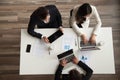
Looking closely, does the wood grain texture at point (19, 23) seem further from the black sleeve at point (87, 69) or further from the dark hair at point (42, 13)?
the dark hair at point (42, 13)

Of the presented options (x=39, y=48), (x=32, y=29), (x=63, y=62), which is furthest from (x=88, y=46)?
(x=32, y=29)

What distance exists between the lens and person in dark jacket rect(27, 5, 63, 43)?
95.0 inches

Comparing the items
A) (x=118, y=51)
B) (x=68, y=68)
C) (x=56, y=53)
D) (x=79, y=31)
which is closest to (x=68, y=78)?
(x=68, y=68)

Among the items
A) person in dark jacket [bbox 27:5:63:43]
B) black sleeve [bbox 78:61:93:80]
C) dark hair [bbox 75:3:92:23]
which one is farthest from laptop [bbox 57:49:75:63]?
dark hair [bbox 75:3:92:23]

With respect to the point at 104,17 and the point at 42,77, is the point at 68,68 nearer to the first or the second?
the point at 42,77

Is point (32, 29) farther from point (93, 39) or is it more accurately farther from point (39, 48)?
point (93, 39)

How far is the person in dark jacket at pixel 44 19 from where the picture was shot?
7.92 feet

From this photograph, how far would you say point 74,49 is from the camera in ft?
8.29

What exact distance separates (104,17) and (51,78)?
1.25m

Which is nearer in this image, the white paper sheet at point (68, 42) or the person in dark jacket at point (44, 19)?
the person in dark jacket at point (44, 19)

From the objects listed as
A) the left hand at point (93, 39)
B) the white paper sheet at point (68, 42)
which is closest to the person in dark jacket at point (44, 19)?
the white paper sheet at point (68, 42)

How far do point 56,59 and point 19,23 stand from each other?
1.28 metres

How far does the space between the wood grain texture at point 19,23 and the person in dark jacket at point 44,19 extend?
0.75 m

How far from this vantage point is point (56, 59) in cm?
247
